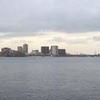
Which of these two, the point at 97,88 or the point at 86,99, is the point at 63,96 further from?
the point at 97,88

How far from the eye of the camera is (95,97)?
251ft

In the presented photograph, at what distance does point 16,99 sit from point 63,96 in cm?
921

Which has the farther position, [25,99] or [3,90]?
[3,90]

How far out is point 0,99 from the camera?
2931 inches

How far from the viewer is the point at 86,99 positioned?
7425 cm

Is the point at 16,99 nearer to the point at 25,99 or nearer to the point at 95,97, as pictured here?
the point at 25,99

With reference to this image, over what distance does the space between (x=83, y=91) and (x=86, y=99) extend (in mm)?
11010

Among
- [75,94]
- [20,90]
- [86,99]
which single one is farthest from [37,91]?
[86,99]

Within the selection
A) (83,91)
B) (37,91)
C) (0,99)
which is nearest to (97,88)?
(83,91)

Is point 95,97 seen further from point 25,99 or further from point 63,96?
point 25,99

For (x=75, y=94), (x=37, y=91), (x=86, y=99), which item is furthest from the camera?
(x=37, y=91)

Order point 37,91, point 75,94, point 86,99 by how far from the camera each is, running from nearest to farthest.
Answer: point 86,99, point 75,94, point 37,91

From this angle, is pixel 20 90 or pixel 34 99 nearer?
pixel 34 99

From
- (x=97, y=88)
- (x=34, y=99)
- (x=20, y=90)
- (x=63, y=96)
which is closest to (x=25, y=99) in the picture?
(x=34, y=99)
